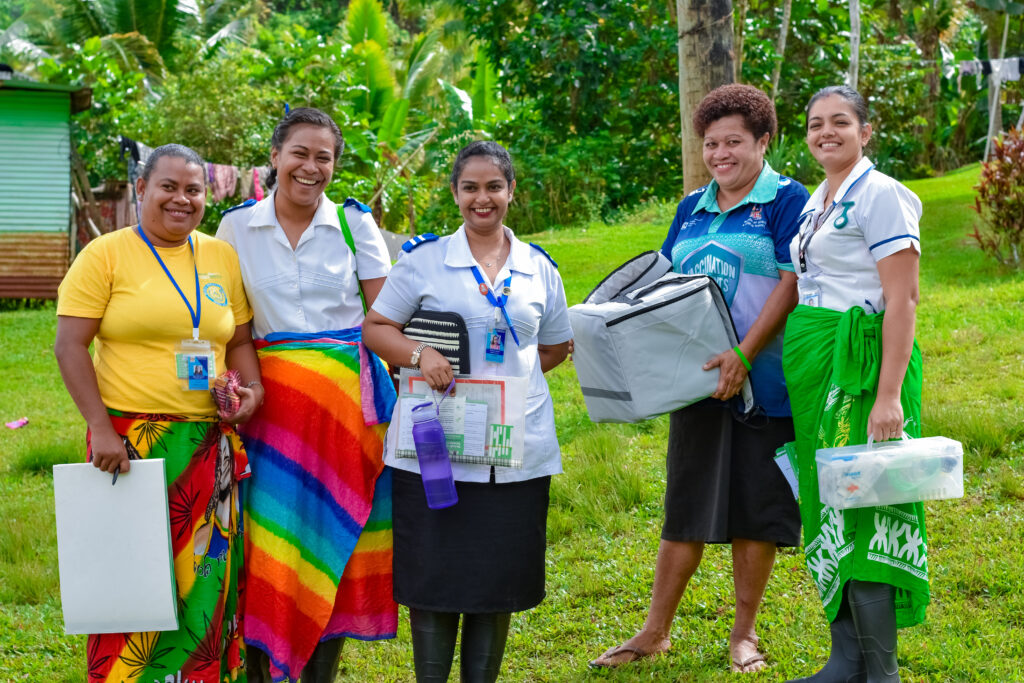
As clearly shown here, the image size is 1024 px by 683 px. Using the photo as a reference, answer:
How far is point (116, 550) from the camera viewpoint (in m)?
3.18

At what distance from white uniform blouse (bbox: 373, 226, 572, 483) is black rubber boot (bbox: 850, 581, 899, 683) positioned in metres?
1.05

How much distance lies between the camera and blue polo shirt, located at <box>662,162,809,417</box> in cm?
360

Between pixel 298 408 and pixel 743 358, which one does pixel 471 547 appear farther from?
pixel 743 358

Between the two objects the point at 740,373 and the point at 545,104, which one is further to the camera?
the point at 545,104

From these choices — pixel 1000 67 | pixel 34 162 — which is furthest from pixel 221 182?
pixel 1000 67

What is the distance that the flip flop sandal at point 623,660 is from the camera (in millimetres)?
4008

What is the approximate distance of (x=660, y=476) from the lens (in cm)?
581

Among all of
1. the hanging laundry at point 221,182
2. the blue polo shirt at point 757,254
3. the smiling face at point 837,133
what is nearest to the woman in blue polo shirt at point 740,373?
the blue polo shirt at point 757,254

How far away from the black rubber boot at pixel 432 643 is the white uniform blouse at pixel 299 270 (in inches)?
40.7

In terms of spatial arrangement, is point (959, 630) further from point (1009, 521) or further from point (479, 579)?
point (479, 579)

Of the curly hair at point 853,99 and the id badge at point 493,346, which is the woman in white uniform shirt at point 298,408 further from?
the curly hair at point 853,99

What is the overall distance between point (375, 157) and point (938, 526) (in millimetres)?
13157

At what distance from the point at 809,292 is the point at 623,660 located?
5.43 feet

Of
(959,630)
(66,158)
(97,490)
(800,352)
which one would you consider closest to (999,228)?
(959,630)
